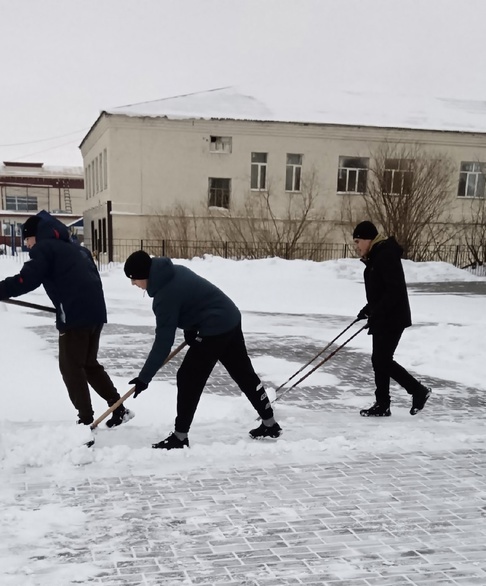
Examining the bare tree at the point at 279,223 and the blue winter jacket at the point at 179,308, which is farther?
the bare tree at the point at 279,223

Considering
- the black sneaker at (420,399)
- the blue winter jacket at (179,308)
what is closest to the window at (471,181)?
the black sneaker at (420,399)

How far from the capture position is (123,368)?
23.4 feet

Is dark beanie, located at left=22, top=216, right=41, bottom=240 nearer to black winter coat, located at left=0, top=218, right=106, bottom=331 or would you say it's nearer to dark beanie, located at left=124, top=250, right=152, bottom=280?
black winter coat, located at left=0, top=218, right=106, bottom=331

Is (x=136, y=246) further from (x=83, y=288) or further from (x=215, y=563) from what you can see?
(x=215, y=563)

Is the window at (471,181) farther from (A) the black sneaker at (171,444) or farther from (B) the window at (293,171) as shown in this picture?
(A) the black sneaker at (171,444)

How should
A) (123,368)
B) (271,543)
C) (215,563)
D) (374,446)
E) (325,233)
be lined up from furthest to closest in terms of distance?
(325,233) → (123,368) → (374,446) → (271,543) → (215,563)

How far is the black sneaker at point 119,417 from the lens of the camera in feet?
15.9

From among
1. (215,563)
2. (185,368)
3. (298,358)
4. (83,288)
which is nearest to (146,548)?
(215,563)

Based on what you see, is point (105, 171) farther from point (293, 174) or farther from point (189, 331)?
point (189, 331)

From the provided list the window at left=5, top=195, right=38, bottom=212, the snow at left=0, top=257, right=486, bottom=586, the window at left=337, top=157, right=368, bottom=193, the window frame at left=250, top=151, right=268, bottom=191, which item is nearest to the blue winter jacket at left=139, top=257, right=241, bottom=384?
the snow at left=0, top=257, right=486, bottom=586

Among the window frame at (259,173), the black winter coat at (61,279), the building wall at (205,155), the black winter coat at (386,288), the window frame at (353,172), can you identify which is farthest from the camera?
the window frame at (353,172)

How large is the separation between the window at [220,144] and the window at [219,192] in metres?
1.35

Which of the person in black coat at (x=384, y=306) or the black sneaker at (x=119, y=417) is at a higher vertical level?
the person in black coat at (x=384, y=306)

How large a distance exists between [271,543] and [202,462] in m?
1.21
